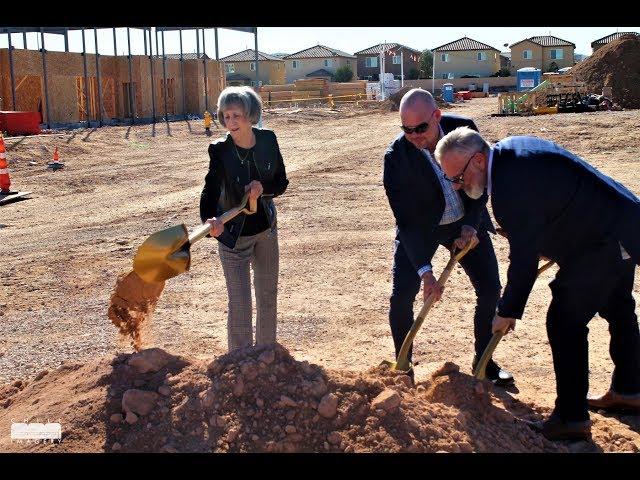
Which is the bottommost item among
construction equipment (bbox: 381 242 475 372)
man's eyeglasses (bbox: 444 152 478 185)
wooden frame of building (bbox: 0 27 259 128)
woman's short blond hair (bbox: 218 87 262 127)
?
construction equipment (bbox: 381 242 475 372)

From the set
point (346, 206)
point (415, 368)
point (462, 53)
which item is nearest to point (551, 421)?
point (415, 368)

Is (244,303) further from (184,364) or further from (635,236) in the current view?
(635,236)

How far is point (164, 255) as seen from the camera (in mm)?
3863

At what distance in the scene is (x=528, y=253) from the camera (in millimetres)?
3492

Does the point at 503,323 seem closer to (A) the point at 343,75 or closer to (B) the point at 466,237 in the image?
(B) the point at 466,237

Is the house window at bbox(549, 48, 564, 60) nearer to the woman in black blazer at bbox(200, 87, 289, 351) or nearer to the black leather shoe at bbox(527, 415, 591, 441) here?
the woman in black blazer at bbox(200, 87, 289, 351)

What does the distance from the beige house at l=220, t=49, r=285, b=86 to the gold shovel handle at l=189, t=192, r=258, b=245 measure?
6191 centimetres

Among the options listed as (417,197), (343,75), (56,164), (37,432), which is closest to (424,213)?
(417,197)

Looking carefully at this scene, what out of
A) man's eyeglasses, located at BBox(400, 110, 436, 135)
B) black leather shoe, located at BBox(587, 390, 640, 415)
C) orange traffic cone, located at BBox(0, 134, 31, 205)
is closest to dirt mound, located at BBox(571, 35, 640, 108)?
orange traffic cone, located at BBox(0, 134, 31, 205)

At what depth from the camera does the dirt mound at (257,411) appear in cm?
335

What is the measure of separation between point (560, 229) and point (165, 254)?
204 cm

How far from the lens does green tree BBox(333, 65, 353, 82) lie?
7262cm

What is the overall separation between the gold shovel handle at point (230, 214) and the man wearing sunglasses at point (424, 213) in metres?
0.84

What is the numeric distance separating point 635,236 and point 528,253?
1.98 feet
